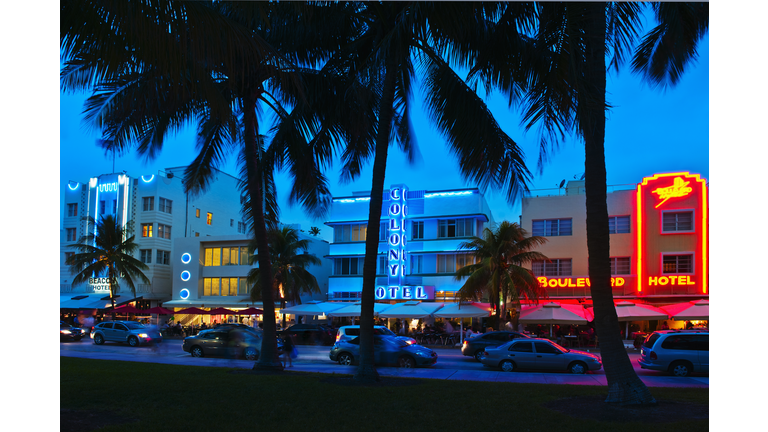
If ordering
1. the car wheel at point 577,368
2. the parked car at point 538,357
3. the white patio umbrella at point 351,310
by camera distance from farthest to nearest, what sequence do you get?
the white patio umbrella at point 351,310 < the parked car at point 538,357 < the car wheel at point 577,368

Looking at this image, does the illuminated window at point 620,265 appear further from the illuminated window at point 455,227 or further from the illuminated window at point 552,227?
the illuminated window at point 455,227

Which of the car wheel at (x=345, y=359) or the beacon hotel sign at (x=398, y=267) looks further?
the beacon hotel sign at (x=398, y=267)

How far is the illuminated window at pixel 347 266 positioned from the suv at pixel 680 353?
25.5 m

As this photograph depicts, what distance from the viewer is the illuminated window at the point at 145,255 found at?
4922 cm

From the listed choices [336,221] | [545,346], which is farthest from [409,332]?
[545,346]

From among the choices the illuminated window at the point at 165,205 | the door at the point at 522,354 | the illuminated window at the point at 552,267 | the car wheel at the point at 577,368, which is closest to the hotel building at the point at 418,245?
the illuminated window at the point at 552,267

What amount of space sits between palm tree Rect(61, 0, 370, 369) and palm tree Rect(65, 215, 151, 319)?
93.8ft

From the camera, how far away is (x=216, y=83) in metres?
11.1

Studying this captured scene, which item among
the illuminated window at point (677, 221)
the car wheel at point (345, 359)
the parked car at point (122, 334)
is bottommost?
the parked car at point (122, 334)

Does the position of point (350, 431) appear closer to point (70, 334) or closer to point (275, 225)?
point (275, 225)

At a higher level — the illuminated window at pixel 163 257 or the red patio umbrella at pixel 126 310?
the illuminated window at pixel 163 257

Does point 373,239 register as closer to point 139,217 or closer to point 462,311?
point 462,311

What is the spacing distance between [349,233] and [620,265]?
Answer: 19.5 meters

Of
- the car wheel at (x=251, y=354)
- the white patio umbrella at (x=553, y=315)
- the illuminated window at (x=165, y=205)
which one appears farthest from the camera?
the illuminated window at (x=165, y=205)
